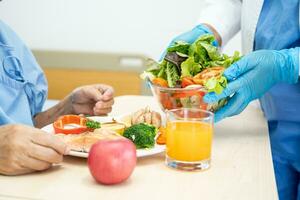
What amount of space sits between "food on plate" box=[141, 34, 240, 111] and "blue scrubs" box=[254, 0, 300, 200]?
161mm

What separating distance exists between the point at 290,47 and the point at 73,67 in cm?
142

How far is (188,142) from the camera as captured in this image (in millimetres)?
1025

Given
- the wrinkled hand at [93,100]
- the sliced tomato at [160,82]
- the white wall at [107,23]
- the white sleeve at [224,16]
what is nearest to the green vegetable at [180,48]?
the sliced tomato at [160,82]

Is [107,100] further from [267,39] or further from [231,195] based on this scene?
[231,195]

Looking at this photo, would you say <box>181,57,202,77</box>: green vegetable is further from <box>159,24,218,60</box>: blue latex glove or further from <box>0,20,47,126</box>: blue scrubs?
<box>0,20,47,126</box>: blue scrubs

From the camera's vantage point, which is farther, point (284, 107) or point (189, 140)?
point (284, 107)

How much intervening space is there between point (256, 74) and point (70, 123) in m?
0.50

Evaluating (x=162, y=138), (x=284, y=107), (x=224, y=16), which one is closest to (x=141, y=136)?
(x=162, y=138)

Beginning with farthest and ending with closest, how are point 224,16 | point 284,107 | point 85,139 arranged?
1. point 224,16
2. point 284,107
3. point 85,139

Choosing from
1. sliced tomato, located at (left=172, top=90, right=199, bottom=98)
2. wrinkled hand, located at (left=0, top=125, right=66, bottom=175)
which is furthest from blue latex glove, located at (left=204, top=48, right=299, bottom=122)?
wrinkled hand, located at (left=0, top=125, right=66, bottom=175)

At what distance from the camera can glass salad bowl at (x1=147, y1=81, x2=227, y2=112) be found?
122 centimetres

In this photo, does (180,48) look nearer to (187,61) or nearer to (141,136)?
(187,61)

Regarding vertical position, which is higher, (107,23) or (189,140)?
(107,23)

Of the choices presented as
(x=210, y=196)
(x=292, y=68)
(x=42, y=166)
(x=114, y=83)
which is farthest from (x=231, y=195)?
(x=114, y=83)
